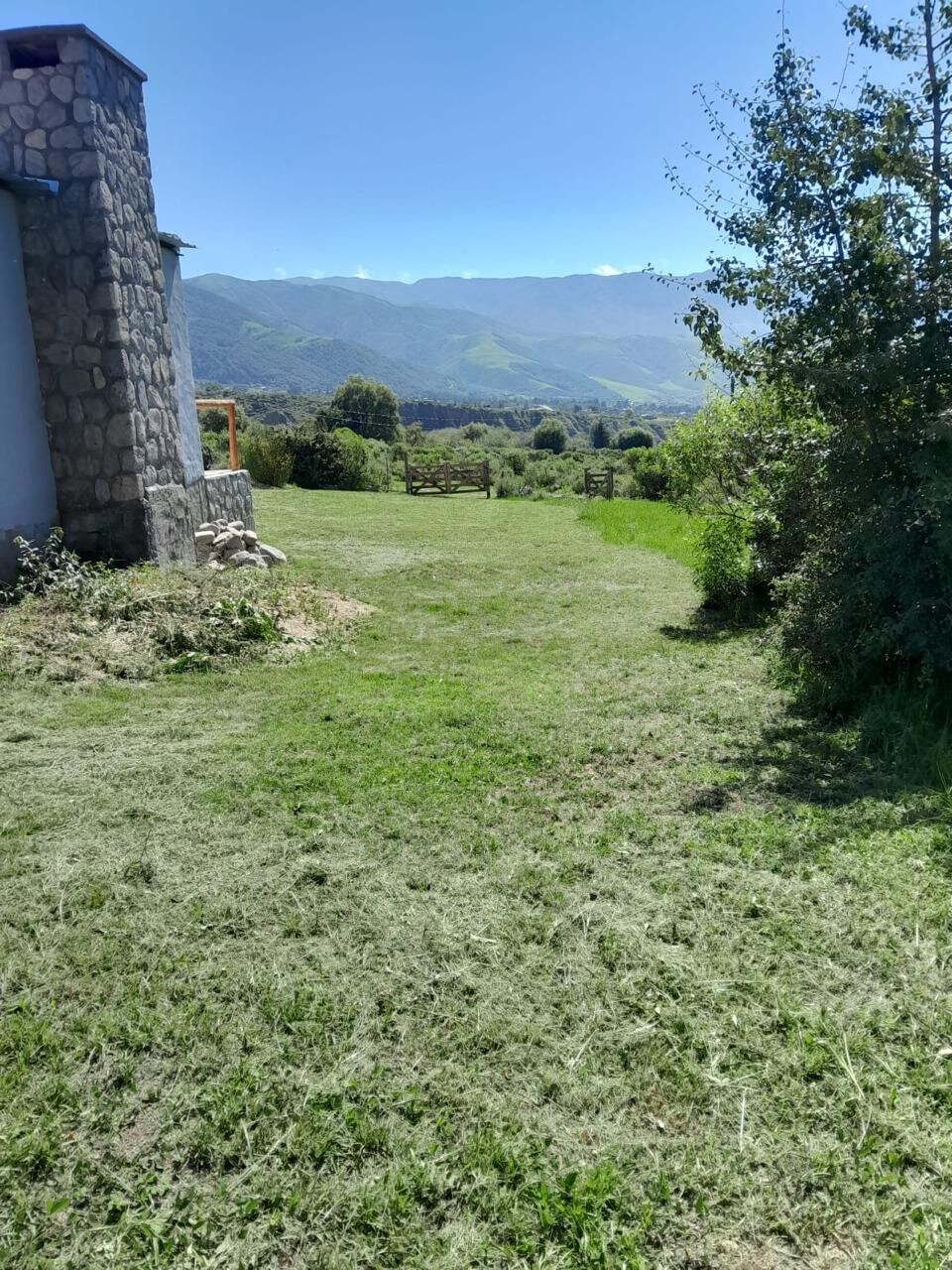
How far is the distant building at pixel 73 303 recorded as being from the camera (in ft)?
22.9

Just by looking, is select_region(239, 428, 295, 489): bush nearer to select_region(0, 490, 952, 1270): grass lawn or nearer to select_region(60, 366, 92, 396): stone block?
select_region(60, 366, 92, 396): stone block

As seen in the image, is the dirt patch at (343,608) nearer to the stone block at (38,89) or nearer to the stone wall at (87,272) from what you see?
the stone wall at (87,272)

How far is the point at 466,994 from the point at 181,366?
9.53 meters

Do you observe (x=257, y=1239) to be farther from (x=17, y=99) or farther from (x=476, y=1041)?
(x=17, y=99)

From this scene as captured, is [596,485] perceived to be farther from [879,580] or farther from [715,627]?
[879,580]

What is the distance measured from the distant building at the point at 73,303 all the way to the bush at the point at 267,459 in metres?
15.0

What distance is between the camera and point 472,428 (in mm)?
65062

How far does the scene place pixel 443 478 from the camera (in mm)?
27625

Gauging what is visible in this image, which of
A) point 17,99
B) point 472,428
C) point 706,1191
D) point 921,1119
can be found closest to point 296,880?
point 706,1191

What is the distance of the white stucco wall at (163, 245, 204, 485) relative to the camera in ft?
31.0

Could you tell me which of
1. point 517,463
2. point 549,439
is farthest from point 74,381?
point 549,439

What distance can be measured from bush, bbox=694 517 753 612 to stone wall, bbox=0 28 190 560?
5.94 metres

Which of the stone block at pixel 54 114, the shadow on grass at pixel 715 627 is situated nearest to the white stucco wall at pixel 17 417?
the stone block at pixel 54 114

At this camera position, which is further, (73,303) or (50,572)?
(73,303)
